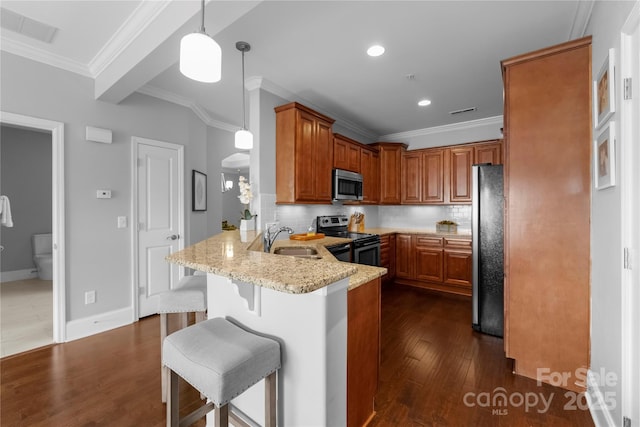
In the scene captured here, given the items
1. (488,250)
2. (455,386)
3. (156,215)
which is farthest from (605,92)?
(156,215)

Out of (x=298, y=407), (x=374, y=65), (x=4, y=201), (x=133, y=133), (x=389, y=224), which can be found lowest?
(x=298, y=407)

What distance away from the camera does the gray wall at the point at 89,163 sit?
100 inches

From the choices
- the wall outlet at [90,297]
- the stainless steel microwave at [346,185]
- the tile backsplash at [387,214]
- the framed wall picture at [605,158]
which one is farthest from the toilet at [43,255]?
the framed wall picture at [605,158]

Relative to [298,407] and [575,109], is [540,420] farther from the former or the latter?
[575,109]

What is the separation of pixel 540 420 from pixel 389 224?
4081mm

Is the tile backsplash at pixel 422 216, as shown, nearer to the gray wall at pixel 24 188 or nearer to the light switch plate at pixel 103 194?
the light switch plate at pixel 103 194

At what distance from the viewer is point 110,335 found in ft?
9.47

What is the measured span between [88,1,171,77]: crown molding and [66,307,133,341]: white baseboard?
252cm

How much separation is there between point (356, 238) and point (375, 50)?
219cm

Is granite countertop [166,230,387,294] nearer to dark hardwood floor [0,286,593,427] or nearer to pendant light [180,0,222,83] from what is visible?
pendant light [180,0,222,83]

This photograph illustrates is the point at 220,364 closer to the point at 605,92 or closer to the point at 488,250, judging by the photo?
the point at 605,92

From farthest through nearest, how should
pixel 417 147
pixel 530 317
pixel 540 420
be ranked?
pixel 417 147 < pixel 530 317 < pixel 540 420

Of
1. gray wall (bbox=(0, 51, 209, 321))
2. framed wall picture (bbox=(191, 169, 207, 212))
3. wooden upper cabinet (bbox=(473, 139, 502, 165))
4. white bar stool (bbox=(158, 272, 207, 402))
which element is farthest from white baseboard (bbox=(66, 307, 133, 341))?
wooden upper cabinet (bbox=(473, 139, 502, 165))

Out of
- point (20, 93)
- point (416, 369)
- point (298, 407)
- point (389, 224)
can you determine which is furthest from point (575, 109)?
point (20, 93)
